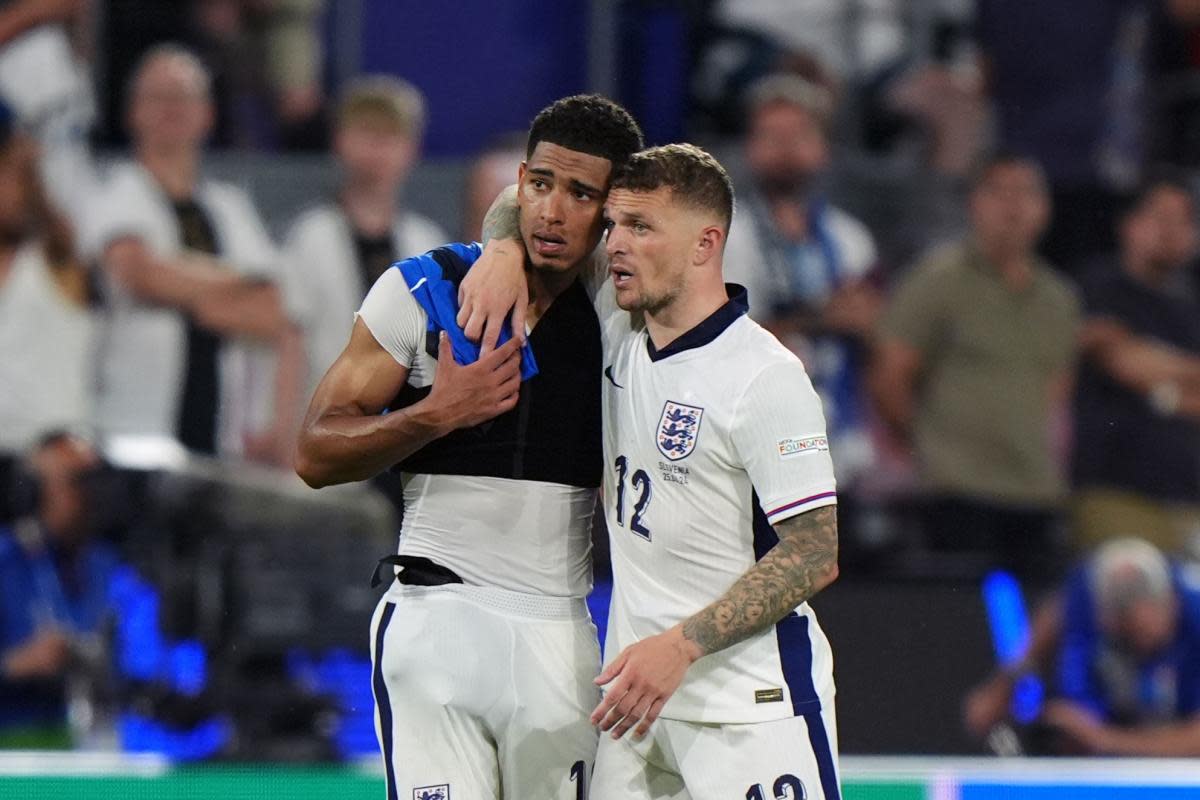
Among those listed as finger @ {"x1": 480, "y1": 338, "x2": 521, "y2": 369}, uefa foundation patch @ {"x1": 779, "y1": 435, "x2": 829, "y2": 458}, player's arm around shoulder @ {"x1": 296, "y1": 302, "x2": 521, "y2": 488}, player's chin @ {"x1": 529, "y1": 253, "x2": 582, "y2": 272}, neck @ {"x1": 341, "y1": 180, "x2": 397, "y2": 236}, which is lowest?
uefa foundation patch @ {"x1": 779, "y1": 435, "x2": 829, "y2": 458}

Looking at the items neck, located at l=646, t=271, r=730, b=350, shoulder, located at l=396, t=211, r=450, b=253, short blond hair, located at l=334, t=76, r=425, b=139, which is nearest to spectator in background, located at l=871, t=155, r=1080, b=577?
shoulder, located at l=396, t=211, r=450, b=253

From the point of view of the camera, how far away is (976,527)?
23.4ft

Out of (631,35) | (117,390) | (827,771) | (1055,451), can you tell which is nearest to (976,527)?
(1055,451)

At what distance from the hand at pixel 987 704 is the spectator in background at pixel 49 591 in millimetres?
3085

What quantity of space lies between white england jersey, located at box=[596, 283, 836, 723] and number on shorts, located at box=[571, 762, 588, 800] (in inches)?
9.0

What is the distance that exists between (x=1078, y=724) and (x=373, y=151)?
11.7ft

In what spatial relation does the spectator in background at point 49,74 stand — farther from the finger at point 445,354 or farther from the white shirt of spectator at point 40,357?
the finger at point 445,354

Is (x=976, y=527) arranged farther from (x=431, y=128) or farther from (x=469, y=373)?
(x=469, y=373)

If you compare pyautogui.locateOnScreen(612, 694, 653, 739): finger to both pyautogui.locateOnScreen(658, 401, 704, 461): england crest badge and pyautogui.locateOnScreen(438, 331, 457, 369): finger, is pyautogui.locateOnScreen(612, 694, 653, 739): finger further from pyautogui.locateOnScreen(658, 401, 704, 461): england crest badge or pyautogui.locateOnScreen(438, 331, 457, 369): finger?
pyautogui.locateOnScreen(438, 331, 457, 369): finger

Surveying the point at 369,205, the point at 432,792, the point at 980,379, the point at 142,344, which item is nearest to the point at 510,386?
the point at 432,792

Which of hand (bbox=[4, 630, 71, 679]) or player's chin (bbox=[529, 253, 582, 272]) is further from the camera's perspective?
hand (bbox=[4, 630, 71, 679])

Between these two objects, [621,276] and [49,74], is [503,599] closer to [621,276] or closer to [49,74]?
[621,276]

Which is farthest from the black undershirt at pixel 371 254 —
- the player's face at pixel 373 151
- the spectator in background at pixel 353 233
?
the player's face at pixel 373 151

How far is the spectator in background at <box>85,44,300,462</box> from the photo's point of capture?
708 centimetres
